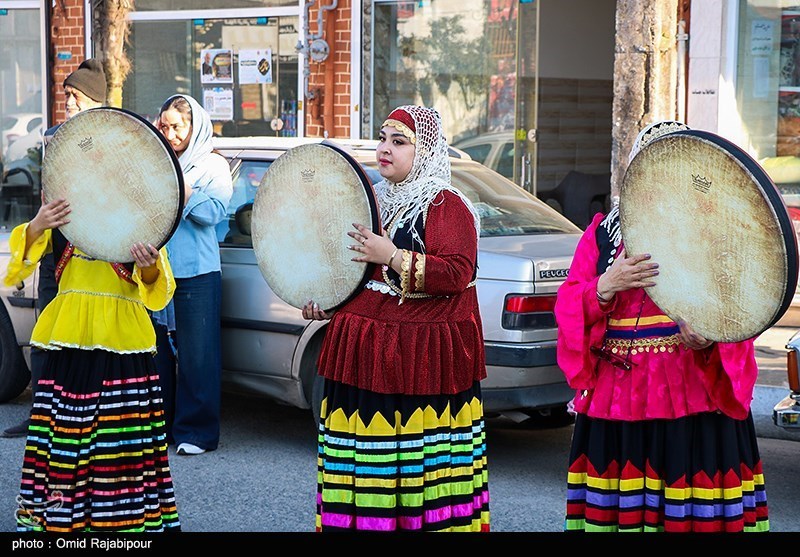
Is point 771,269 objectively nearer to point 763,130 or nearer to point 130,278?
point 130,278

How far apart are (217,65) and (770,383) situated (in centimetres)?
781

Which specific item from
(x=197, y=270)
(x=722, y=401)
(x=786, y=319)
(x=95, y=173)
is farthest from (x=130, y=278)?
(x=786, y=319)

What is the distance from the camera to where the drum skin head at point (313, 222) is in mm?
4270

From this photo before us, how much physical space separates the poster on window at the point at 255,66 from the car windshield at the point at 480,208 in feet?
20.7

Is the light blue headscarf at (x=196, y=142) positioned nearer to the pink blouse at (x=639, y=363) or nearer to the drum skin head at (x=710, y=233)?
the pink blouse at (x=639, y=363)

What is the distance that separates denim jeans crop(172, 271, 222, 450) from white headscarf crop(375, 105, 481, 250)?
97.8 inches

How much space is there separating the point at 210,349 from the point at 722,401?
11.6 feet

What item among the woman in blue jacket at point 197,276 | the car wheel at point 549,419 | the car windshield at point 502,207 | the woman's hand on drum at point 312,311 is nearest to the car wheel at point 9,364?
the woman in blue jacket at point 197,276

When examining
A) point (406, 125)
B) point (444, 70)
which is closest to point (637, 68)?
point (444, 70)

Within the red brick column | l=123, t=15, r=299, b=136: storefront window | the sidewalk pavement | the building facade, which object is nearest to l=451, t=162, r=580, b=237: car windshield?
the sidewalk pavement

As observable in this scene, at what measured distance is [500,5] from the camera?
12234mm

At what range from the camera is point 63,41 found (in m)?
14.3

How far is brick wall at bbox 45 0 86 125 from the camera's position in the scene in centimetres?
1416

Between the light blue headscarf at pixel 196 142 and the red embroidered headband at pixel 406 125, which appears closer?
the red embroidered headband at pixel 406 125
